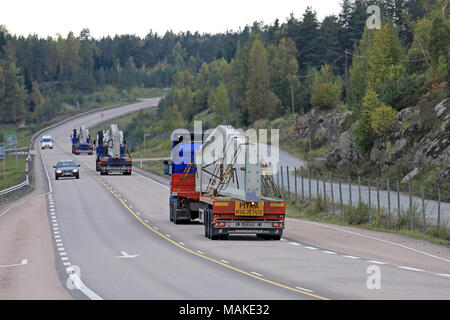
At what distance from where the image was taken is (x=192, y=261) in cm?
2211

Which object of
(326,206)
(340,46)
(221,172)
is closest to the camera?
(221,172)

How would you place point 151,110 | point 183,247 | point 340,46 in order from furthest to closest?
point 151,110
point 340,46
point 183,247

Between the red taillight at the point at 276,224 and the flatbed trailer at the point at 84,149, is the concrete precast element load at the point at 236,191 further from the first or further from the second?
the flatbed trailer at the point at 84,149

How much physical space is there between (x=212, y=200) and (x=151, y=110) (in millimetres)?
171606

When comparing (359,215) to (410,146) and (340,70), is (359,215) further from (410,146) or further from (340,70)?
(340,70)

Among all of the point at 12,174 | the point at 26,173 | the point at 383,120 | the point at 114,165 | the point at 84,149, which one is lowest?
the point at 12,174

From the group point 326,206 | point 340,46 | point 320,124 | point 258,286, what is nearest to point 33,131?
point 340,46

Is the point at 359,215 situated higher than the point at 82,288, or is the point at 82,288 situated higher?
the point at 82,288

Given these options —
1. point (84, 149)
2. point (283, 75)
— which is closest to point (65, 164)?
point (84, 149)

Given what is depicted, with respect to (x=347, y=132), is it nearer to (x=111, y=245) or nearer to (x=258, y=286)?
(x=111, y=245)

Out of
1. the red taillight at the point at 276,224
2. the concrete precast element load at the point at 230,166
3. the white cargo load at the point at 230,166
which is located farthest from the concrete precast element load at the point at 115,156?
the red taillight at the point at 276,224

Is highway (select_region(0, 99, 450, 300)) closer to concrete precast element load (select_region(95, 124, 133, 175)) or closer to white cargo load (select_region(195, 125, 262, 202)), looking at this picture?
white cargo load (select_region(195, 125, 262, 202))

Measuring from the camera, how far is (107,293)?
1611cm

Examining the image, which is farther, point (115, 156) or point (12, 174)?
point (12, 174)
